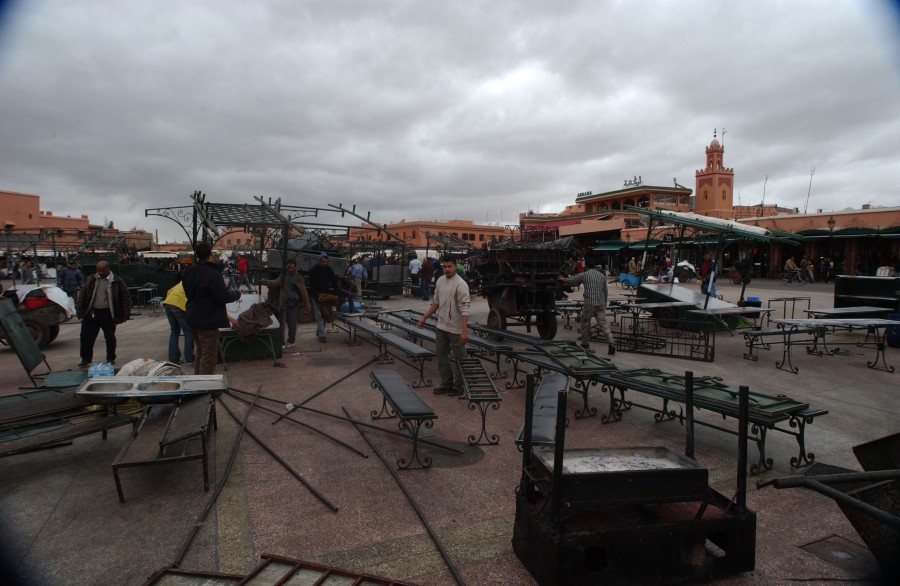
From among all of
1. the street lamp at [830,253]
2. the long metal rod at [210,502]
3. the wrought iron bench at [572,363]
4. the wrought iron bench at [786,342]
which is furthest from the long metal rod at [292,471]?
the street lamp at [830,253]

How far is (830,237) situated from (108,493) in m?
32.5

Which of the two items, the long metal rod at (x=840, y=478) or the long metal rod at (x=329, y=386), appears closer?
the long metal rod at (x=840, y=478)

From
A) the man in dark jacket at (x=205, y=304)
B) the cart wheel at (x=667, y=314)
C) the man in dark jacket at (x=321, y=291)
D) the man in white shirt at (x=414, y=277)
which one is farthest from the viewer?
the man in white shirt at (x=414, y=277)

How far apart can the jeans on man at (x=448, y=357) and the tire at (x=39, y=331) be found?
8489 millimetres

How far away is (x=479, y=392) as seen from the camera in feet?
17.2

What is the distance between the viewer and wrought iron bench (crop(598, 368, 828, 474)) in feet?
13.8

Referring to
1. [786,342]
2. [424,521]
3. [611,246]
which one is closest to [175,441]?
[424,521]

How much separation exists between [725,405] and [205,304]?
5748mm

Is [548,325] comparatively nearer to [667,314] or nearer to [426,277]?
[667,314]

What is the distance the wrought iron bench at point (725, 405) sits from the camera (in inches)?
166

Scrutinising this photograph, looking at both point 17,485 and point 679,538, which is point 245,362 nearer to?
point 17,485

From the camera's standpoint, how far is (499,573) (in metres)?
2.90

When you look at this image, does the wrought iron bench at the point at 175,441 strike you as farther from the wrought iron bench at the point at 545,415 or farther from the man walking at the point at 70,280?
the man walking at the point at 70,280

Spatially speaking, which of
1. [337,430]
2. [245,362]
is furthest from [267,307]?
[337,430]
